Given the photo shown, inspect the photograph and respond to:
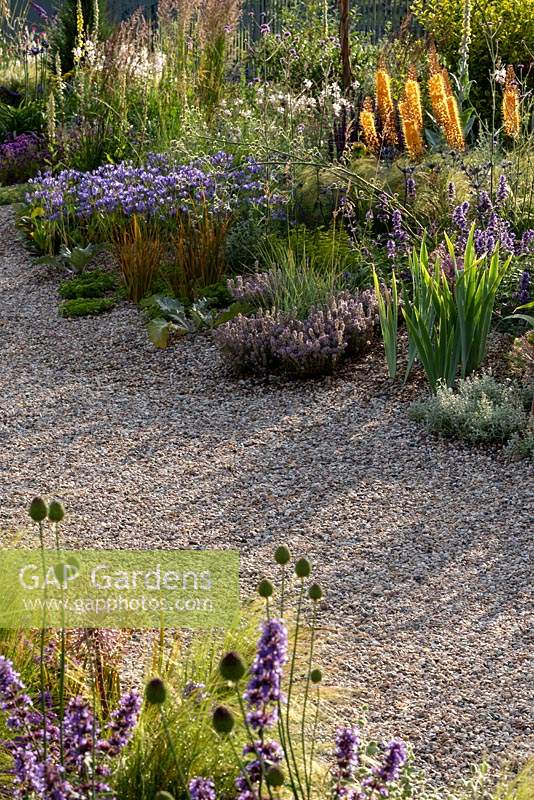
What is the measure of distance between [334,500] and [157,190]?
11.4 feet

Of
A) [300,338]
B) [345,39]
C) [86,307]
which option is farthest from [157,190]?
[300,338]

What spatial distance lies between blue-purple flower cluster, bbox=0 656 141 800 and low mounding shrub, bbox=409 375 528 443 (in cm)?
Answer: 275

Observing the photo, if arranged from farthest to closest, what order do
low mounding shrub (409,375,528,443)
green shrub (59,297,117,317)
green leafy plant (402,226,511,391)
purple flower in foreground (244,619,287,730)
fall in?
green shrub (59,297,117,317), green leafy plant (402,226,511,391), low mounding shrub (409,375,528,443), purple flower in foreground (244,619,287,730)

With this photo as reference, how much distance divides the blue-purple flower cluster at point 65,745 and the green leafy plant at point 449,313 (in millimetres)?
3040

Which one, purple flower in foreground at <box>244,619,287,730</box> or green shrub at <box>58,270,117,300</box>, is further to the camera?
green shrub at <box>58,270,117,300</box>

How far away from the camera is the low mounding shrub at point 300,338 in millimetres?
5172

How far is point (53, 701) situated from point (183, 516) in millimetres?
1516

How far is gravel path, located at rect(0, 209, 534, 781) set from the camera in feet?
9.80

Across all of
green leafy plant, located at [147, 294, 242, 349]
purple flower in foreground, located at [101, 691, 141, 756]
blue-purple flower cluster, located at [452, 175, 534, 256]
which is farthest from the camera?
green leafy plant, located at [147, 294, 242, 349]

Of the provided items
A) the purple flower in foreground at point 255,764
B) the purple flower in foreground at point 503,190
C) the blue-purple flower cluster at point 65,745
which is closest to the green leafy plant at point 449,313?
the purple flower in foreground at point 503,190

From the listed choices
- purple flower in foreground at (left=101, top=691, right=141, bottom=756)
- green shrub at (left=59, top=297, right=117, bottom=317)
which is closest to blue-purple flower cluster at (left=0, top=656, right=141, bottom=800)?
purple flower in foreground at (left=101, top=691, right=141, bottom=756)

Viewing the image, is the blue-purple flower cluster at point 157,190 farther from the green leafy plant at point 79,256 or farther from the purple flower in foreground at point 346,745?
the purple flower in foreground at point 346,745

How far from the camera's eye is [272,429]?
4781 mm

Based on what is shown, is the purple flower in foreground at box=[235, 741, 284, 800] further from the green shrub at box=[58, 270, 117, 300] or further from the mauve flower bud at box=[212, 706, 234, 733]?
the green shrub at box=[58, 270, 117, 300]
